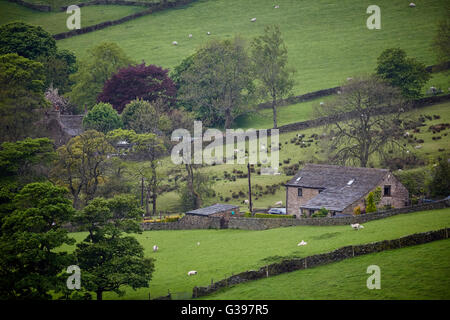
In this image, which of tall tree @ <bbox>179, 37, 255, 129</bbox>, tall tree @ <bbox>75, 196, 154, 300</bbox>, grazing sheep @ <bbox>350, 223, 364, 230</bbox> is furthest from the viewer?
tall tree @ <bbox>179, 37, 255, 129</bbox>

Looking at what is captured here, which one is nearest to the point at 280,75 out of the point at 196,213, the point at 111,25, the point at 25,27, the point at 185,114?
the point at 185,114

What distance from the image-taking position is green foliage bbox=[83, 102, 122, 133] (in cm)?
10162

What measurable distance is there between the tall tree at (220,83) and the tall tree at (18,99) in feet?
80.1

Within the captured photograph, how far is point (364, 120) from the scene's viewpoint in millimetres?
84000

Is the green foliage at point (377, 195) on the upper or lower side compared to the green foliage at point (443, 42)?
lower

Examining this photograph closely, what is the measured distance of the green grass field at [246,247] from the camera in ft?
168

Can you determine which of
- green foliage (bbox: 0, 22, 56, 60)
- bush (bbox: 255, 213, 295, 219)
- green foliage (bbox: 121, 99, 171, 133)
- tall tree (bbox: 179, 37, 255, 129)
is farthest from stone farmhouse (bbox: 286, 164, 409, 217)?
green foliage (bbox: 0, 22, 56, 60)

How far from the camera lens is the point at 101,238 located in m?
50.0

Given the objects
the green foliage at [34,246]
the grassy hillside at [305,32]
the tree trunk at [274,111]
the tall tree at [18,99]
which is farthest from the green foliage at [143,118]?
the green foliage at [34,246]

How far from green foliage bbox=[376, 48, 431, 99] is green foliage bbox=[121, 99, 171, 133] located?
32828mm

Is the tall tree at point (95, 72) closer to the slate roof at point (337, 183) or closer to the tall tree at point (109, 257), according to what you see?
the slate roof at point (337, 183)

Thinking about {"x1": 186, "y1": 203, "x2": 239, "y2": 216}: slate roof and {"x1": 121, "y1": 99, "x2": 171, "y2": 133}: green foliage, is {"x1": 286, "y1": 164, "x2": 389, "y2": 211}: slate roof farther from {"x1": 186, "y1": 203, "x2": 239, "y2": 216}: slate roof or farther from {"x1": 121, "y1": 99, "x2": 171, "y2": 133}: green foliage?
{"x1": 121, "y1": 99, "x2": 171, "y2": 133}: green foliage

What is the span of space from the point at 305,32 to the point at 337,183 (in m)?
75.7
